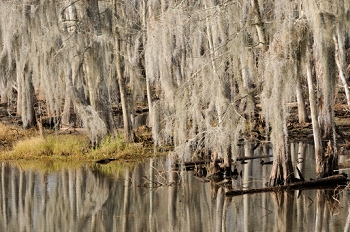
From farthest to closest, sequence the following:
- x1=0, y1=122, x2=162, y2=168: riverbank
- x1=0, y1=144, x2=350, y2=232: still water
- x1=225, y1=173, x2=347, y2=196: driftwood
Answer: x1=0, y1=122, x2=162, y2=168: riverbank
x1=225, y1=173, x2=347, y2=196: driftwood
x1=0, y1=144, x2=350, y2=232: still water

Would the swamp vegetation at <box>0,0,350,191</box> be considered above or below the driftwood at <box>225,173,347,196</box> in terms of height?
above

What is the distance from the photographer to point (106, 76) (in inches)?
838

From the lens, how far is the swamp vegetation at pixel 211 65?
43.7 feet

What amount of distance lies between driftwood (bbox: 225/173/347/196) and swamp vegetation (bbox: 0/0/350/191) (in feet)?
0.44

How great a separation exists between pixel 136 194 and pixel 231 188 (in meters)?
1.81

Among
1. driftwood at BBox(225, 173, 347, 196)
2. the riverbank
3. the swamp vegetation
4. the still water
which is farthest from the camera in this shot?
the riverbank

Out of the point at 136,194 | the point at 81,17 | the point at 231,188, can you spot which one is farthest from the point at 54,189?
the point at 81,17

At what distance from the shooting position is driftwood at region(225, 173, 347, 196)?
553 inches

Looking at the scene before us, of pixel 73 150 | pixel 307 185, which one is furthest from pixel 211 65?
pixel 73 150

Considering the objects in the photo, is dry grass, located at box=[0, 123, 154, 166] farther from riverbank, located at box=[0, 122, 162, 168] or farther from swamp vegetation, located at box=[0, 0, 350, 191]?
swamp vegetation, located at box=[0, 0, 350, 191]

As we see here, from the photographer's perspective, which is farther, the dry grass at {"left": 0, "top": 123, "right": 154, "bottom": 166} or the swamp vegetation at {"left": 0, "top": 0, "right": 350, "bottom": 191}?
the dry grass at {"left": 0, "top": 123, "right": 154, "bottom": 166}

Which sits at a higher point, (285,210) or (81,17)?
(81,17)

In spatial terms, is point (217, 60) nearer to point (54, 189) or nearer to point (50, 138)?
point (54, 189)

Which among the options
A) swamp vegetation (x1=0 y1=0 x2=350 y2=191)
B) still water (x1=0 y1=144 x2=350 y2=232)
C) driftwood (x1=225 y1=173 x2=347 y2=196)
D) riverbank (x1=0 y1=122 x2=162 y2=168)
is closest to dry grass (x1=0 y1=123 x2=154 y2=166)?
riverbank (x1=0 y1=122 x2=162 y2=168)
